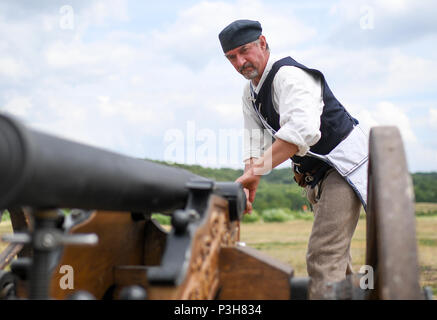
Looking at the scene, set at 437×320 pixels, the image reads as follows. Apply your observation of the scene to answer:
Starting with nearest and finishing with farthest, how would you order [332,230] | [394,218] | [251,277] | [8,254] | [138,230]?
1. [394,218]
2. [251,277]
3. [138,230]
4. [8,254]
5. [332,230]

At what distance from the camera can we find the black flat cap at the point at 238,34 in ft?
12.0

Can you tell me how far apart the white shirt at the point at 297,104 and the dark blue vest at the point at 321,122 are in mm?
48

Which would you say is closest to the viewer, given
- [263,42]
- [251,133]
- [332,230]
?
[332,230]

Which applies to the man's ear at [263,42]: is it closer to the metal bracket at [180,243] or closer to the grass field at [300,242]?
the metal bracket at [180,243]

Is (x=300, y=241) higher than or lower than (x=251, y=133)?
lower

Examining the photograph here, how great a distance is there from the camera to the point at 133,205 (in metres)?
1.89

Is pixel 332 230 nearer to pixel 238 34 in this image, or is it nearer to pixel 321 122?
pixel 321 122

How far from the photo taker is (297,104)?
3199mm

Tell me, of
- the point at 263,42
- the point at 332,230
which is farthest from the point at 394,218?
the point at 263,42

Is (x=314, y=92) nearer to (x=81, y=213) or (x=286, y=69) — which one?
(x=286, y=69)

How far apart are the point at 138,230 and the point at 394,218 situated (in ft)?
4.63

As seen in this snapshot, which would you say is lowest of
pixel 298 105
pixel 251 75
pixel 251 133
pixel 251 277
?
pixel 251 277

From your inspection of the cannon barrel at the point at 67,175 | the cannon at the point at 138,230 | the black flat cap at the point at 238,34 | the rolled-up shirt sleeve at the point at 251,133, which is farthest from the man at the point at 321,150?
the cannon barrel at the point at 67,175
